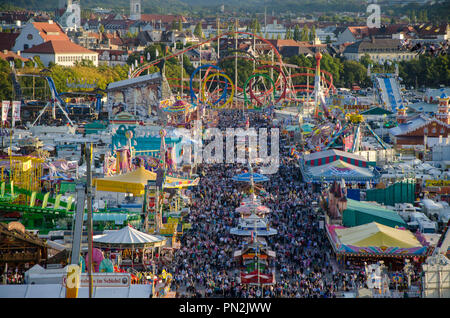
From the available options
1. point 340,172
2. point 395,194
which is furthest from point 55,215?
point 340,172

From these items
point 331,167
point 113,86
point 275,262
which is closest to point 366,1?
point 113,86

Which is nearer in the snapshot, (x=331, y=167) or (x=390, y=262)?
(x=390, y=262)

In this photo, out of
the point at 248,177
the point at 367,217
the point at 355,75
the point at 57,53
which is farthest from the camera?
the point at 355,75

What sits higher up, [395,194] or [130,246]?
[395,194]

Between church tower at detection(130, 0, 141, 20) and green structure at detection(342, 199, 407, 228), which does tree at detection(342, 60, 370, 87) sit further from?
church tower at detection(130, 0, 141, 20)

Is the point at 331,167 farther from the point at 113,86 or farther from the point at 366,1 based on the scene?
the point at 366,1

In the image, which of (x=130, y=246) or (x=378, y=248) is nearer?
(x=378, y=248)

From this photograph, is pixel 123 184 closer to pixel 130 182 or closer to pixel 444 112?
pixel 130 182

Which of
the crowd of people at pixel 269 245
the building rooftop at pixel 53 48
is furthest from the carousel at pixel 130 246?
the building rooftop at pixel 53 48
